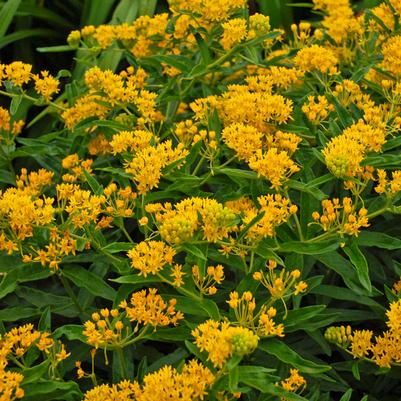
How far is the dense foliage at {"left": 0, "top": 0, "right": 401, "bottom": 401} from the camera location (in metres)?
1.88

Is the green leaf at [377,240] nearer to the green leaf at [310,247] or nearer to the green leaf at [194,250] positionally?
the green leaf at [310,247]

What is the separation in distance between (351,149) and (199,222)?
50 centimetres

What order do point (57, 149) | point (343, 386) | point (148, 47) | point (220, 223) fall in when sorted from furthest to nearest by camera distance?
point (148, 47)
point (57, 149)
point (343, 386)
point (220, 223)

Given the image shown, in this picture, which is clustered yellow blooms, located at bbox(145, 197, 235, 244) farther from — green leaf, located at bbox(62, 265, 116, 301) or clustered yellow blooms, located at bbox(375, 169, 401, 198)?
clustered yellow blooms, located at bbox(375, 169, 401, 198)

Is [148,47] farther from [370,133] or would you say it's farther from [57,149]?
[370,133]

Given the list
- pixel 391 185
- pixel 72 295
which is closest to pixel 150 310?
pixel 72 295

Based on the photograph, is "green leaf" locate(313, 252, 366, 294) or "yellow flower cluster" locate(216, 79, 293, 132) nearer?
"green leaf" locate(313, 252, 366, 294)

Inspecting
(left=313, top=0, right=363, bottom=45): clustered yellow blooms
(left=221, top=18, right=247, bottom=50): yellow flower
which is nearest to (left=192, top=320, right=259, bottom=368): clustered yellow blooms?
(left=221, top=18, right=247, bottom=50): yellow flower

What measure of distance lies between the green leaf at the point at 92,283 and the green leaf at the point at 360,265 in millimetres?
714

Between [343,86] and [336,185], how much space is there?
1.15 feet

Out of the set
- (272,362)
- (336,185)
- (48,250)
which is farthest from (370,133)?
(48,250)

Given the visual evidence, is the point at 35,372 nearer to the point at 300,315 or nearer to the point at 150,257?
the point at 150,257

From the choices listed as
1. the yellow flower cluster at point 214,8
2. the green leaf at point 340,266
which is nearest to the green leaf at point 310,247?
the green leaf at point 340,266

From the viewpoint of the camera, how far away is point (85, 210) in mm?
2031
